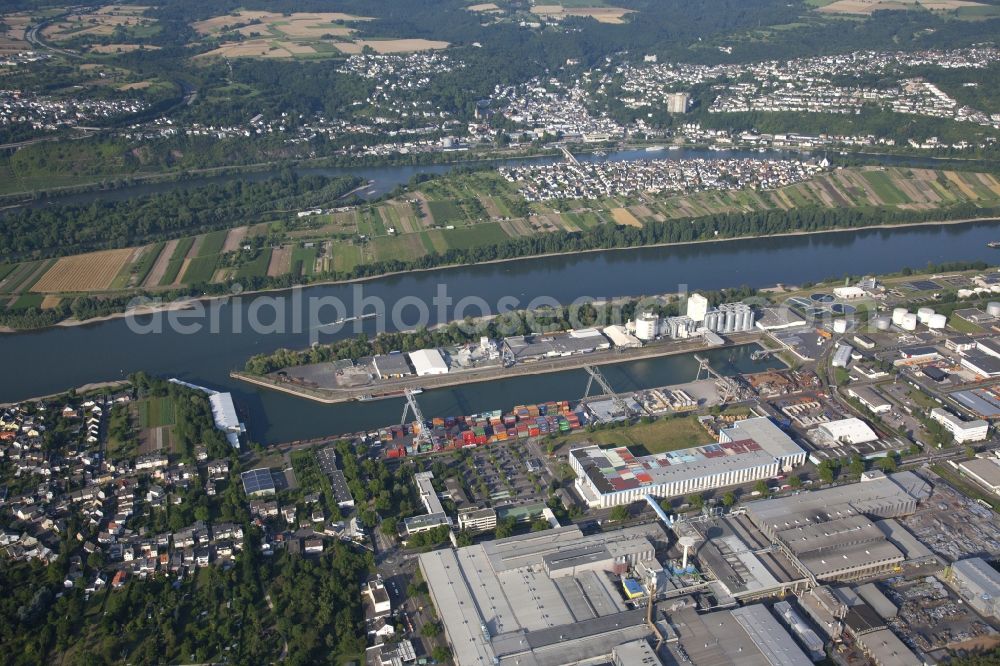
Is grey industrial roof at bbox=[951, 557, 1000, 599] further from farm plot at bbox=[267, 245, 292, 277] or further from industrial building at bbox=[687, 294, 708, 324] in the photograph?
farm plot at bbox=[267, 245, 292, 277]

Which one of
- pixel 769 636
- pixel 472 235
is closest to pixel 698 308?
pixel 472 235

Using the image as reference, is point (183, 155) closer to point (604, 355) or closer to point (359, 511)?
point (604, 355)

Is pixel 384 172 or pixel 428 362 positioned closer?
pixel 428 362

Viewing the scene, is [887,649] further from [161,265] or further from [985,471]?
[161,265]

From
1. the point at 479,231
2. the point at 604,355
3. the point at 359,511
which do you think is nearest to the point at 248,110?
the point at 479,231

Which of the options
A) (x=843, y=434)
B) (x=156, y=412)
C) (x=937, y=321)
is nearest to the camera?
(x=843, y=434)

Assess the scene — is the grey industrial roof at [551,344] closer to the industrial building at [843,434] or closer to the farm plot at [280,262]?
the industrial building at [843,434]

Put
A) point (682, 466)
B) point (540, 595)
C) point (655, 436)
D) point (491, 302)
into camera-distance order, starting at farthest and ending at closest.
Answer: point (491, 302) → point (655, 436) → point (682, 466) → point (540, 595)
